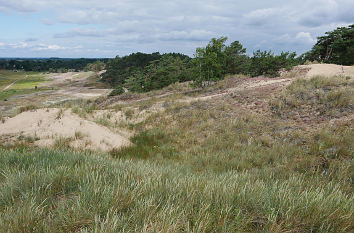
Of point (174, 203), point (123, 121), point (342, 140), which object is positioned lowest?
point (123, 121)

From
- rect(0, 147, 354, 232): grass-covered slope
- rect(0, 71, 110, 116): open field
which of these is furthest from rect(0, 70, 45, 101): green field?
rect(0, 147, 354, 232): grass-covered slope

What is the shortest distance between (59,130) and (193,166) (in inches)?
287

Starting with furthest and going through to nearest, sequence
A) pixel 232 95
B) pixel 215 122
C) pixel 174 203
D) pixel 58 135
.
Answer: pixel 232 95, pixel 215 122, pixel 58 135, pixel 174 203

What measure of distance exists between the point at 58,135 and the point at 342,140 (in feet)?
35.4

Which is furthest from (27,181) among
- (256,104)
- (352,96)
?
(352,96)

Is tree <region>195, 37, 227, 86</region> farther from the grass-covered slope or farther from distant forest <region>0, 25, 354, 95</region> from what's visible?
the grass-covered slope

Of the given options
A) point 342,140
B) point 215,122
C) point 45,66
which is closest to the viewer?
point 342,140

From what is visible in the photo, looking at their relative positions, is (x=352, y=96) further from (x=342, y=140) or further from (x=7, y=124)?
(x=7, y=124)

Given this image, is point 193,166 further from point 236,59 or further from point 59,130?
point 236,59

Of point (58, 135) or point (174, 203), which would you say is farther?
point (58, 135)

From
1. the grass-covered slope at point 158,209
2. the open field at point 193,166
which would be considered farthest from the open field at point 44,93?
the grass-covered slope at point 158,209

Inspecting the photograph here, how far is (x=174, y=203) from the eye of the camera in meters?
2.31

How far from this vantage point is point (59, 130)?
996 centimetres

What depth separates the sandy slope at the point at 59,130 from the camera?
9.07 metres
